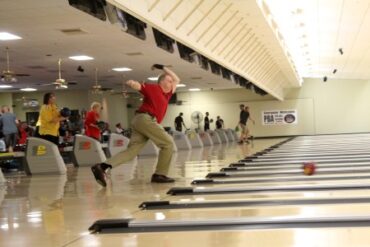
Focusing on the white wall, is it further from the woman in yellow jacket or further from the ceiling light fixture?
the woman in yellow jacket

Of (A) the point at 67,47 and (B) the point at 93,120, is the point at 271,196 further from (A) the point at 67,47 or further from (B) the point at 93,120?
(A) the point at 67,47

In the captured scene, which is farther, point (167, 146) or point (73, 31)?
point (73, 31)

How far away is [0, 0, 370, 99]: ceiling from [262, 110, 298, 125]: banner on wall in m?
10.0

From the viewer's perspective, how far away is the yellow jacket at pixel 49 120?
33.0ft

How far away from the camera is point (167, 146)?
23.4ft

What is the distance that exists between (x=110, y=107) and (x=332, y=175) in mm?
25033

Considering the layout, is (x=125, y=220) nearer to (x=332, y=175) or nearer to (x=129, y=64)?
(x=332, y=175)

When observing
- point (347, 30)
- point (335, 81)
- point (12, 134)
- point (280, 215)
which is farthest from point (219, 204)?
point (335, 81)

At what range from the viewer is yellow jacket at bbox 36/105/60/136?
10.1 m

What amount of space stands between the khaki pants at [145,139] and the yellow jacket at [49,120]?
134 inches

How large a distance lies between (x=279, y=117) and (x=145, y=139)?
27.6 m

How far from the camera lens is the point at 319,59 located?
77.7 ft

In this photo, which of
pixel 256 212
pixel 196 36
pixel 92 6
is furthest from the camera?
pixel 196 36

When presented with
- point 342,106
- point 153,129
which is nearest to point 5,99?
point 342,106
